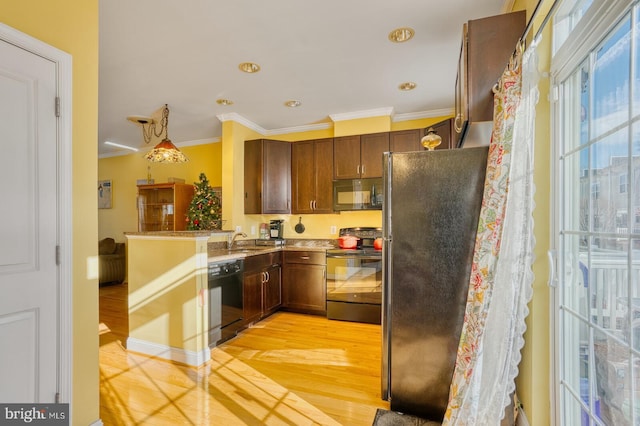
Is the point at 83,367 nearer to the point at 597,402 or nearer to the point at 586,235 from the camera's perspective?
the point at 597,402

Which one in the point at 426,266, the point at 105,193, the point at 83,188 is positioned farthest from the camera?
the point at 105,193

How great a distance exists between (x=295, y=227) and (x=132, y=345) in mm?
2551

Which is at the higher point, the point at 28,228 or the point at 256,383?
the point at 28,228

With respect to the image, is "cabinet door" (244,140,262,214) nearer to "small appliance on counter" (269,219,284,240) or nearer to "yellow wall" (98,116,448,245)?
"yellow wall" (98,116,448,245)

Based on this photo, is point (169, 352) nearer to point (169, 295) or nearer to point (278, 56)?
point (169, 295)

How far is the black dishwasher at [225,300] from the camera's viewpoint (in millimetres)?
2822

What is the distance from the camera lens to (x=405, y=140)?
3.87 meters

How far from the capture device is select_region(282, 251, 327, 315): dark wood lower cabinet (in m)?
3.92

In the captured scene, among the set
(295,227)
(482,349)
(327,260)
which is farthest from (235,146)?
(482,349)

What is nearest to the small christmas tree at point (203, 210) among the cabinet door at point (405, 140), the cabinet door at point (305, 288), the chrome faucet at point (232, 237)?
the chrome faucet at point (232, 237)

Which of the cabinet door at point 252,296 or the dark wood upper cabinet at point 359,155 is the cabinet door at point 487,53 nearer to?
the dark wood upper cabinet at point 359,155

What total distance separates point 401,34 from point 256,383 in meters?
2.98

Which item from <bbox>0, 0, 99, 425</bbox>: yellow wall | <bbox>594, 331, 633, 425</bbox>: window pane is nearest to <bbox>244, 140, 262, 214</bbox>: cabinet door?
<bbox>0, 0, 99, 425</bbox>: yellow wall

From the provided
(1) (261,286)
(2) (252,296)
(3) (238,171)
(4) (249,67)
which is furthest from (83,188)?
(3) (238,171)
